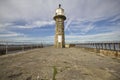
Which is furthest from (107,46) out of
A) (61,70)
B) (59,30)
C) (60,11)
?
(61,70)

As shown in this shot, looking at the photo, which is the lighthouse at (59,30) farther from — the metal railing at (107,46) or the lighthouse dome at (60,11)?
the metal railing at (107,46)

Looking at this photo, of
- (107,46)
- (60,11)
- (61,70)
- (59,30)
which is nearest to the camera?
(61,70)

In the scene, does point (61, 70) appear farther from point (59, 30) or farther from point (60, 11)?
point (60, 11)

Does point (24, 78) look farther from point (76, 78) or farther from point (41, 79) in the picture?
point (76, 78)

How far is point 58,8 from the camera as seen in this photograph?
89.8 ft

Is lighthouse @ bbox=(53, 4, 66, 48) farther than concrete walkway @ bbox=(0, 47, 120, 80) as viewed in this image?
Yes

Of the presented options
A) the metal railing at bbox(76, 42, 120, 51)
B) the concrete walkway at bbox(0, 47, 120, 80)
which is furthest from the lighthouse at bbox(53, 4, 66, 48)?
the concrete walkway at bbox(0, 47, 120, 80)

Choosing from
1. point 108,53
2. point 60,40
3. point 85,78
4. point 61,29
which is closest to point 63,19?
point 61,29

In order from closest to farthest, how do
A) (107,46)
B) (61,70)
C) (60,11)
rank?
(61,70) < (107,46) < (60,11)

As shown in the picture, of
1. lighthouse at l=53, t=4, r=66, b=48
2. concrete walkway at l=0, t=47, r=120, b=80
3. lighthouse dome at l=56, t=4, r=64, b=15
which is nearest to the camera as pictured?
concrete walkway at l=0, t=47, r=120, b=80

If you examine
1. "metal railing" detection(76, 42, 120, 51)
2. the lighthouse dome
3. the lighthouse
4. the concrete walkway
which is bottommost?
the concrete walkway

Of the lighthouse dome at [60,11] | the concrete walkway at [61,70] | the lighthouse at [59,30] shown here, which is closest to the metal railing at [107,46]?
the concrete walkway at [61,70]

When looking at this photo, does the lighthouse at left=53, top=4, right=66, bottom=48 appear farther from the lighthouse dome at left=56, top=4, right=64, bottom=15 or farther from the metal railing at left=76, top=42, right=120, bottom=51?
the metal railing at left=76, top=42, right=120, bottom=51

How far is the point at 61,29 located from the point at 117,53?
→ 17.8m
